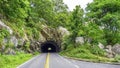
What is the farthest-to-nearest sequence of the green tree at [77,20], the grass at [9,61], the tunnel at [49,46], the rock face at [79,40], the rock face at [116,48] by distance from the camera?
the tunnel at [49,46] → the rock face at [79,40] → the green tree at [77,20] → the rock face at [116,48] → the grass at [9,61]

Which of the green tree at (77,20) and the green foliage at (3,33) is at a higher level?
the green tree at (77,20)

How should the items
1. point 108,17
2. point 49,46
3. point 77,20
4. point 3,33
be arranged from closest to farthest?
point 3,33, point 108,17, point 77,20, point 49,46

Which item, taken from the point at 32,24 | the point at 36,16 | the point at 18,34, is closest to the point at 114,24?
the point at 18,34

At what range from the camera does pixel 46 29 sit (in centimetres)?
8338

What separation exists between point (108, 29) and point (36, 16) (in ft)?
115

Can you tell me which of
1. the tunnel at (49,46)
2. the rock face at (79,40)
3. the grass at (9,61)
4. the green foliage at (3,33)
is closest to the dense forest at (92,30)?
the rock face at (79,40)

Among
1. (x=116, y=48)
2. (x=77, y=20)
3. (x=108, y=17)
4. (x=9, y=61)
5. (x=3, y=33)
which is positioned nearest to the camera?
(x=3, y=33)

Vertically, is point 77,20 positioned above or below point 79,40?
above

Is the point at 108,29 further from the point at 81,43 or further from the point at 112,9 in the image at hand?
the point at 81,43

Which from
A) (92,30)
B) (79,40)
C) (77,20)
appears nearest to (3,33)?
(92,30)

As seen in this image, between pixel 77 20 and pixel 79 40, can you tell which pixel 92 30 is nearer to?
pixel 77 20

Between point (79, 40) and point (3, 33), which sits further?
point (79, 40)

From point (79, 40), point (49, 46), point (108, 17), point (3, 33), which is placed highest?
point (108, 17)

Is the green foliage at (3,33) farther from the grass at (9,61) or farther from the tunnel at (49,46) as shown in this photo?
the tunnel at (49,46)
